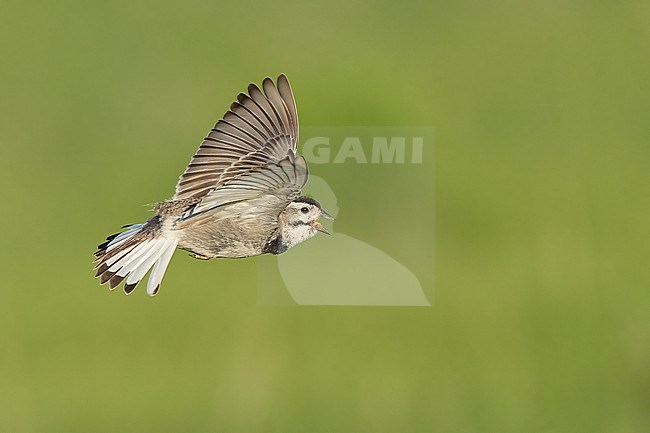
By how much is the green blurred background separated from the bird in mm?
1858

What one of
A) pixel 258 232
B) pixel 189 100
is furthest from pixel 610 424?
pixel 258 232

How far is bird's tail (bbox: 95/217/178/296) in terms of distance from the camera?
5.82ft

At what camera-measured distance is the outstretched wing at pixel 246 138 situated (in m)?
1.82

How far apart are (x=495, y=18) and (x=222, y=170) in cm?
312

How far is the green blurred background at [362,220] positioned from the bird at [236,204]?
1858mm

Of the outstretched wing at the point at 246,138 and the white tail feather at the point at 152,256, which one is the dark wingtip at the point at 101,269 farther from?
the outstretched wing at the point at 246,138

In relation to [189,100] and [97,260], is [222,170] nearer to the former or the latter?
[97,260]

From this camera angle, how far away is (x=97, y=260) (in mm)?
1852
